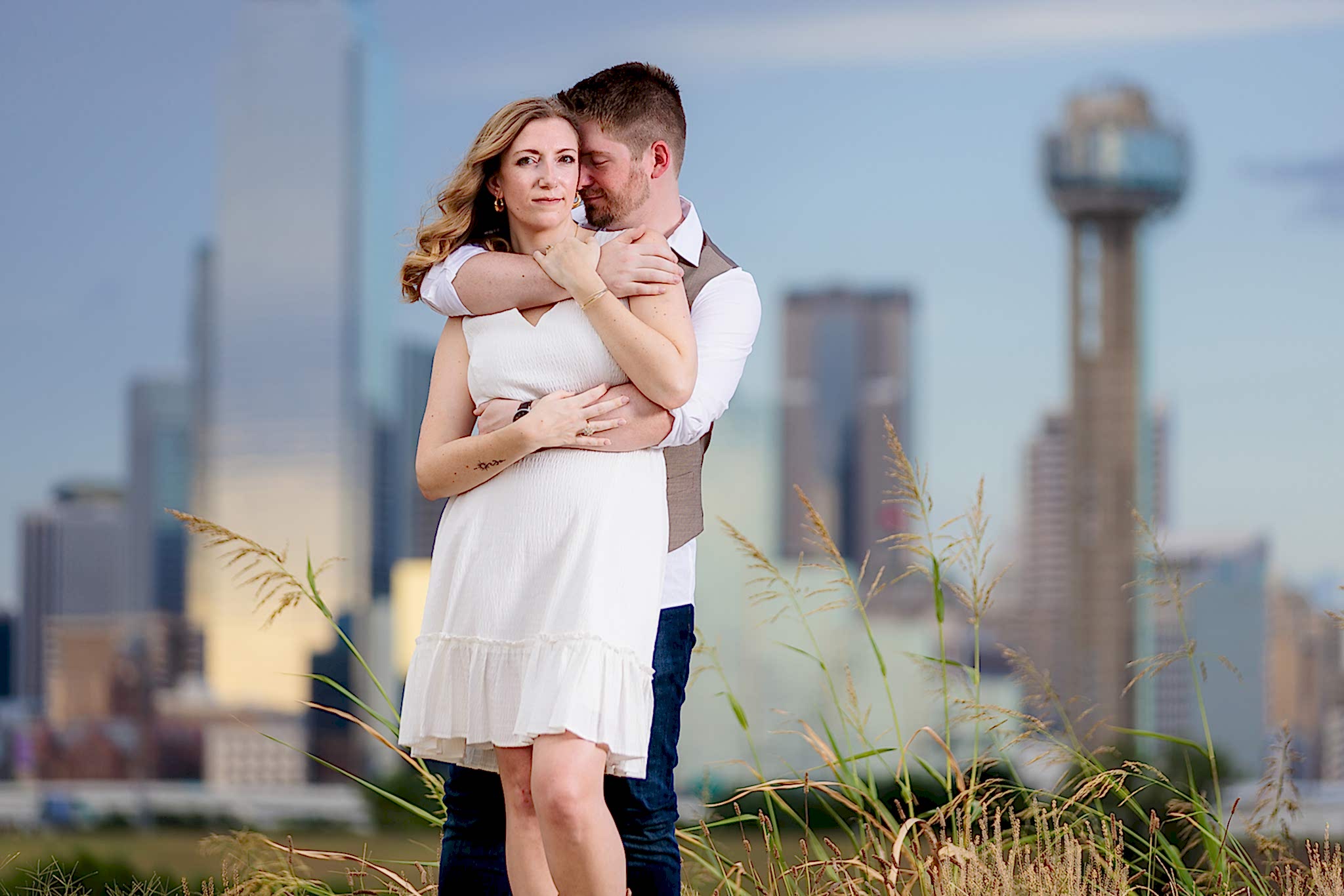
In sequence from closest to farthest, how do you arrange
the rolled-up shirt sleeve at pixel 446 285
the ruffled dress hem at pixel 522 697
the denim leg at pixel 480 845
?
the ruffled dress hem at pixel 522 697 → the rolled-up shirt sleeve at pixel 446 285 → the denim leg at pixel 480 845

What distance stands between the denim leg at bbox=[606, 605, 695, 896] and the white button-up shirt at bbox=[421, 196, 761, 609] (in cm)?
6

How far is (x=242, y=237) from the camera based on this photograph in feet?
276

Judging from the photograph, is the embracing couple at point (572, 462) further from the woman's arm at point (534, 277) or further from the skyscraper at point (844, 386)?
the skyscraper at point (844, 386)

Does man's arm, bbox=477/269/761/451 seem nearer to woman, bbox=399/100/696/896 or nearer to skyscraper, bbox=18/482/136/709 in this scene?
woman, bbox=399/100/696/896

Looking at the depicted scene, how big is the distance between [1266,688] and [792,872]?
8690cm

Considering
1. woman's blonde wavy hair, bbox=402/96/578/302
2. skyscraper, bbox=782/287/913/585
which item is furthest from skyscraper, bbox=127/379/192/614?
woman's blonde wavy hair, bbox=402/96/578/302

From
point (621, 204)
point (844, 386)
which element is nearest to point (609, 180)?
point (621, 204)

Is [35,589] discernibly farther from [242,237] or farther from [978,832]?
[978,832]

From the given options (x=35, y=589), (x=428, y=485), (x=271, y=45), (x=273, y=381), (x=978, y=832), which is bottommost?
(x=35, y=589)

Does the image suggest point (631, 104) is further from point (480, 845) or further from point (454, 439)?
point (480, 845)

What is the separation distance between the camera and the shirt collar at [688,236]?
2121 millimetres

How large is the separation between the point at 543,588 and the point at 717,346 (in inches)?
16.5

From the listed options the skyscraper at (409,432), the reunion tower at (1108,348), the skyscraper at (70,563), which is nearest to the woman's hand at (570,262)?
the reunion tower at (1108,348)

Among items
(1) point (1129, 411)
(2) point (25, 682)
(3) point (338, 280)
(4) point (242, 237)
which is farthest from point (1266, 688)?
(2) point (25, 682)
